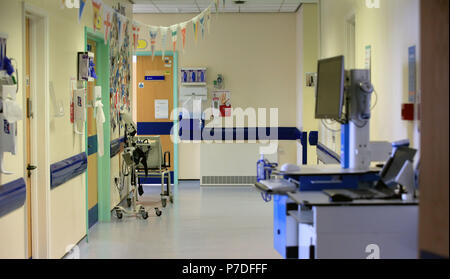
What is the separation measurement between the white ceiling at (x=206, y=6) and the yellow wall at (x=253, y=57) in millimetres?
231

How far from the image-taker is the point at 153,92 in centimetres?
1035

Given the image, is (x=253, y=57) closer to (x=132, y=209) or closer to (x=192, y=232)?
(x=132, y=209)

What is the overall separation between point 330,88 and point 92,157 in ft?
12.4

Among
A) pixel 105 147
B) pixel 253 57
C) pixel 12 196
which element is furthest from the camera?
pixel 253 57

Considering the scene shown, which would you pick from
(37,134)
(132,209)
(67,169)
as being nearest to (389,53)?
(37,134)

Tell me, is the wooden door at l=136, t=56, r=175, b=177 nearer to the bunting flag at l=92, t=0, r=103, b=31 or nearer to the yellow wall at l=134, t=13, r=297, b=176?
the yellow wall at l=134, t=13, r=297, b=176

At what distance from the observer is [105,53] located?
278 inches

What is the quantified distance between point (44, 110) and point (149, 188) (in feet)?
17.1

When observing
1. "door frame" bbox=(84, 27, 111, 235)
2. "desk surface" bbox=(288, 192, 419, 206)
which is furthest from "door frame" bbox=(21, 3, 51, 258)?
"desk surface" bbox=(288, 192, 419, 206)

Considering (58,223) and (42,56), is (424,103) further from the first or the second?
(58,223)

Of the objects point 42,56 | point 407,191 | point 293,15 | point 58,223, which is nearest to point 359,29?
point 407,191

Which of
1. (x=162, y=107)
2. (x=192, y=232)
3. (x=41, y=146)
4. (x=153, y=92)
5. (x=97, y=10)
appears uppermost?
(x=97, y=10)

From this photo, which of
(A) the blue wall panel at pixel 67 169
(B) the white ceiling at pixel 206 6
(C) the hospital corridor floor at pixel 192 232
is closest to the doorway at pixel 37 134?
(A) the blue wall panel at pixel 67 169

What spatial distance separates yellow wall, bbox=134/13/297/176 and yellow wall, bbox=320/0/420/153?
167 inches
